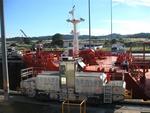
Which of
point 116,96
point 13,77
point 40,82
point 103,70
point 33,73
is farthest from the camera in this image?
point 13,77

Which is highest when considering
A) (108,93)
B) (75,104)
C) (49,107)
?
(108,93)

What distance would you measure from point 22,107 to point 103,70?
4695 mm

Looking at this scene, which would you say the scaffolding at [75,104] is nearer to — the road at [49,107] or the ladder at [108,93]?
the road at [49,107]

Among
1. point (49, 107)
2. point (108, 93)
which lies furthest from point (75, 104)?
point (108, 93)

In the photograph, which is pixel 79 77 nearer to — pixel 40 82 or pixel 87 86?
pixel 87 86

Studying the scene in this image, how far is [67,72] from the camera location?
51.0 feet

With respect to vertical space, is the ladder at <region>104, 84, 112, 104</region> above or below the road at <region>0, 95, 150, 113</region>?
above

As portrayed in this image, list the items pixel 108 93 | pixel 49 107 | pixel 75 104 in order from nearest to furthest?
pixel 75 104
pixel 108 93
pixel 49 107

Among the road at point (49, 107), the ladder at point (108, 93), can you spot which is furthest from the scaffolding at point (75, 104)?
the ladder at point (108, 93)

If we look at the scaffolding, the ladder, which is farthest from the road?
the ladder

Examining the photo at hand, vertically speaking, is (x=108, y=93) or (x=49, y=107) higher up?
(x=108, y=93)

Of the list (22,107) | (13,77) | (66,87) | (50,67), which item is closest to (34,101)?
(22,107)

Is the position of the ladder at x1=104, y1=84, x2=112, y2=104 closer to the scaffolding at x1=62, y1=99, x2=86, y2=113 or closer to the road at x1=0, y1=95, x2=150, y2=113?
the road at x1=0, y1=95, x2=150, y2=113

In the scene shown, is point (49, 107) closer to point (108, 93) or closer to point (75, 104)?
point (75, 104)
